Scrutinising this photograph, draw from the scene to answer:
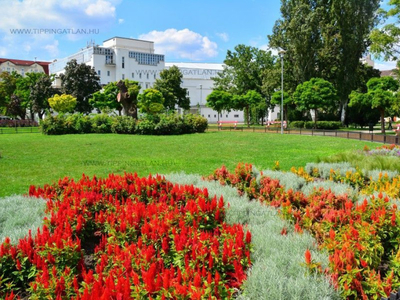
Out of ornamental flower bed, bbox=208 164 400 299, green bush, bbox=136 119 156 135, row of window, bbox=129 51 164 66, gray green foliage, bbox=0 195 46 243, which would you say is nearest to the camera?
ornamental flower bed, bbox=208 164 400 299

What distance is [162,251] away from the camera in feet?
10.8

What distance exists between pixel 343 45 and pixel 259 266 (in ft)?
136

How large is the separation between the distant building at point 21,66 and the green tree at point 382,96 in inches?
3556

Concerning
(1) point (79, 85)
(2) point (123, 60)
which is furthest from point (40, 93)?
(2) point (123, 60)

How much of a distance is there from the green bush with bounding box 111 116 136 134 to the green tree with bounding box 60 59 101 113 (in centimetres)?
3407

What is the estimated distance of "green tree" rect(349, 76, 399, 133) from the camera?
28.3 m

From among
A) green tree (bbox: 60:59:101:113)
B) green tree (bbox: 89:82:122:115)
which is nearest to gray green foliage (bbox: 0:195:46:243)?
green tree (bbox: 89:82:122:115)

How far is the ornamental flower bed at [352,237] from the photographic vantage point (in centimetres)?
273

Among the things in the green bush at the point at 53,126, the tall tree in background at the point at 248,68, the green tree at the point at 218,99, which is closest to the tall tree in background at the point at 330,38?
the green tree at the point at 218,99

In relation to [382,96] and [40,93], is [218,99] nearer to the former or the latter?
[382,96]

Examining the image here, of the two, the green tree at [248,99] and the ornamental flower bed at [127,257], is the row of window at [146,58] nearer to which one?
the green tree at [248,99]

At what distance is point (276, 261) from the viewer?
3.06 m

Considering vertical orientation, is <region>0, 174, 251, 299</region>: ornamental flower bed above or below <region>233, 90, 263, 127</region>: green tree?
below

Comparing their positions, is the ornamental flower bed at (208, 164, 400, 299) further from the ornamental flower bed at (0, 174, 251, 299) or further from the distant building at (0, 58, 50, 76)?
the distant building at (0, 58, 50, 76)
